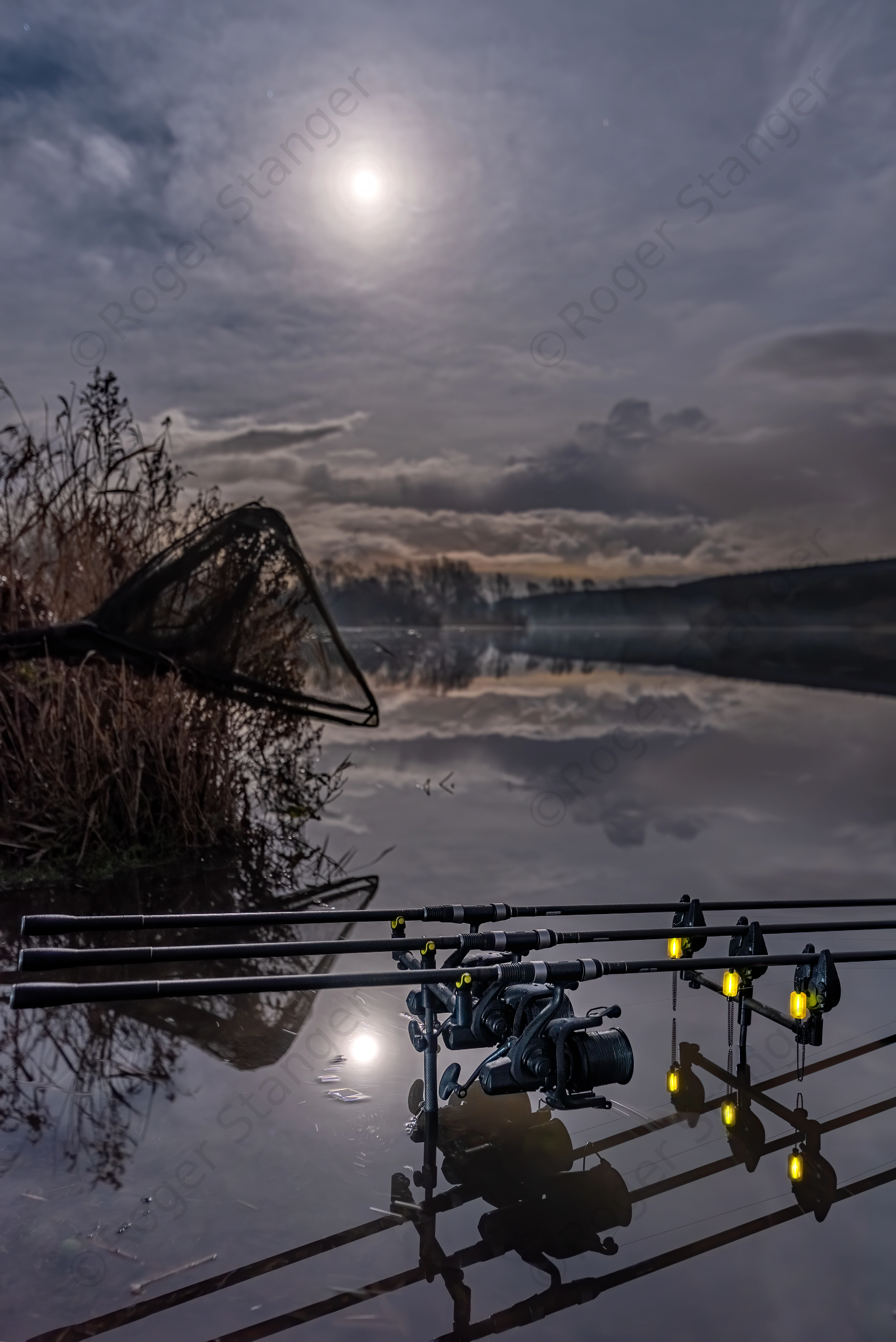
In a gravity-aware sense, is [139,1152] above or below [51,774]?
below

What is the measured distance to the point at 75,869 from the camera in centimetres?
941

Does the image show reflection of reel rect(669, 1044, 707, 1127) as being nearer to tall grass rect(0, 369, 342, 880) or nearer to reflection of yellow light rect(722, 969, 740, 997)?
reflection of yellow light rect(722, 969, 740, 997)

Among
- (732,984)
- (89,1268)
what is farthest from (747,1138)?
(89,1268)

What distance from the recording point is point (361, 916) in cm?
508

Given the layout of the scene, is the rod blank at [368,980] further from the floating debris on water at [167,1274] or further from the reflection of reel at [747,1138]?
the floating debris on water at [167,1274]

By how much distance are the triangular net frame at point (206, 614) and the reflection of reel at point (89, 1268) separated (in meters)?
4.50

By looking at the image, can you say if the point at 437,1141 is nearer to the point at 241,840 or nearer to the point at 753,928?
the point at 753,928

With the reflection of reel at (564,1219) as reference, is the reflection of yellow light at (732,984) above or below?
above

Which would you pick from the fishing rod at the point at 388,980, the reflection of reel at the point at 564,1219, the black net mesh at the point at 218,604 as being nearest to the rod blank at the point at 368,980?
the fishing rod at the point at 388,980

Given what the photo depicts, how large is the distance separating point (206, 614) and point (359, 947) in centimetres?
390

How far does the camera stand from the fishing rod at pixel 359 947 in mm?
3873

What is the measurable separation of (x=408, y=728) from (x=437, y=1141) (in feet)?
72.7

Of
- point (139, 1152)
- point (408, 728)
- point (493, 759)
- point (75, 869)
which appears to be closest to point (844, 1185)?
point (139, 1152)

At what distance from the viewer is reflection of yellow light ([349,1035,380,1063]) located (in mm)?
5750
